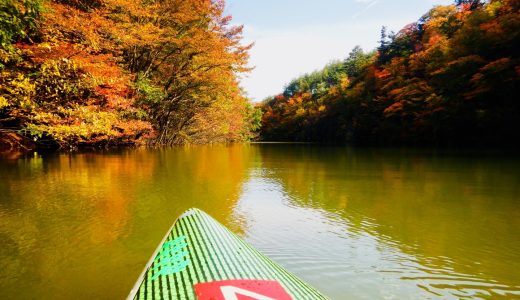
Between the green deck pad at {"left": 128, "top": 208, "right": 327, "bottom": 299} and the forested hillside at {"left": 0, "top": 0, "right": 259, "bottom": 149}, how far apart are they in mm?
5293

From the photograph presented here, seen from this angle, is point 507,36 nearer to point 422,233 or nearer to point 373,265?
point 422,233

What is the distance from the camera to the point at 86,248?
3039mm

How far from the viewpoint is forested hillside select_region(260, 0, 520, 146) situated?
57.0ft

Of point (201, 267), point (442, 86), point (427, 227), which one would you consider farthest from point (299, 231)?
point (442, 86)

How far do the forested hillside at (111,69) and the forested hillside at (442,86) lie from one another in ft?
40.2

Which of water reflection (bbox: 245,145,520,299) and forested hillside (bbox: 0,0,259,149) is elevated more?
forested hillside (bbox: 0,0,259,149)

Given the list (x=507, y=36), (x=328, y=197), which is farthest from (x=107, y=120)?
(x=507, y=36)

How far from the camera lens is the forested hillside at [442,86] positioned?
684 inches

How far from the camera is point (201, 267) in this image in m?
1.73

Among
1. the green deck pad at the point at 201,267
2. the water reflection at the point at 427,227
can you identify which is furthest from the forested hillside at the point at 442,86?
the green deck pad at the point at 201,267

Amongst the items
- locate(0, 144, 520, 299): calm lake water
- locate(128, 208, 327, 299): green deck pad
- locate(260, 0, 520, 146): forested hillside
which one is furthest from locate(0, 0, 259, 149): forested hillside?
locate(260, 0, 520, 146): forested hillside

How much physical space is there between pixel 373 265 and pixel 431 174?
20.7 ft

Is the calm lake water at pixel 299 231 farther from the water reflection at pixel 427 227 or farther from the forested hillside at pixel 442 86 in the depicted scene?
the forested hillside at pixel 442 86

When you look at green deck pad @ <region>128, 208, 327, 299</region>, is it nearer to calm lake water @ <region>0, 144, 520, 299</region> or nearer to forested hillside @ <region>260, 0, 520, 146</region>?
calm lake water @ <region>0, 144, 520, 299</region>
